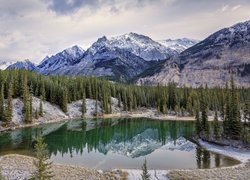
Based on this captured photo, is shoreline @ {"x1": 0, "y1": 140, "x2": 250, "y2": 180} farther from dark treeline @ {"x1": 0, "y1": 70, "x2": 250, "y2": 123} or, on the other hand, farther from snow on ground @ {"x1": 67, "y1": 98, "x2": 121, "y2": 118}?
snow on ground @ {"x1": 67, "y1": 98, "x2": 121, "y2": 118}

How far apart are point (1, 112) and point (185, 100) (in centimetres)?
10488

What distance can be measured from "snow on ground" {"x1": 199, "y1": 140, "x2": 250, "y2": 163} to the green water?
203cm

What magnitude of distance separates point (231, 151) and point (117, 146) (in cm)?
3026

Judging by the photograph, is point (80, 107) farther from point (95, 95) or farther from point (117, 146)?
point (117, 146)

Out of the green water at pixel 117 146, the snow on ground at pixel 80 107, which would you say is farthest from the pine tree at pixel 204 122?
the snow on ground at pixel 80 107

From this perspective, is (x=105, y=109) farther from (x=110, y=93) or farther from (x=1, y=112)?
(x=1, y=112)

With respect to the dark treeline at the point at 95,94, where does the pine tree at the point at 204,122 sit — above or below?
below

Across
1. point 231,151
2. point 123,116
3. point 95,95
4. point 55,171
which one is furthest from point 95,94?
point 55,171

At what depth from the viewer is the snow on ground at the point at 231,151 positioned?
57.8 meters

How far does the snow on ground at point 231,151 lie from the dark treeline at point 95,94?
48.1 metres

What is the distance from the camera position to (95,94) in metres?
163

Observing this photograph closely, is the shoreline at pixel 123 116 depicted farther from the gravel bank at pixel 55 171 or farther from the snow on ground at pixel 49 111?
the gravel bank at pixel 55 171

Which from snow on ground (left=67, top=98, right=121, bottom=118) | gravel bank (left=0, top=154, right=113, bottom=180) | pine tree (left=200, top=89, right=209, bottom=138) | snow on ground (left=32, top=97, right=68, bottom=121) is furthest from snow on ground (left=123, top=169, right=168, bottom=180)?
snow on ground (left=67, top=98, right=121, bottom=118)

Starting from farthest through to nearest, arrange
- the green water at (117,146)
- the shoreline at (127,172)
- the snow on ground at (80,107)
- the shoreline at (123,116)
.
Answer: the snow on ground at (80,107), the shoreline at (123,116), the green water at (117,146), the shoreline at (127,172)
